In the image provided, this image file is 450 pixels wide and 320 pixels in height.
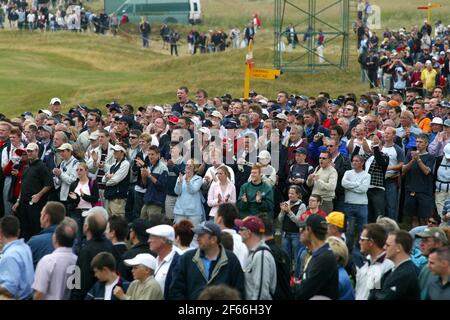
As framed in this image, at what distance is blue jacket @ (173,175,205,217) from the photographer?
15428 mm

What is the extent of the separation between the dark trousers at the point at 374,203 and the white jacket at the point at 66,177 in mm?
4898

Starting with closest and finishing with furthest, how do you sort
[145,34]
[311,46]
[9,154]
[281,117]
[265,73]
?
[9,154]
[281,117]
[265,73]
[311,46]
[145,34]

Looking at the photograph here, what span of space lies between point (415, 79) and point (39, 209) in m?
16.1

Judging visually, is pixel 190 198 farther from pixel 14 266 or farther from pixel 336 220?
pixel 14 266

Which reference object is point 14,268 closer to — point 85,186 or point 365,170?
point 85,186

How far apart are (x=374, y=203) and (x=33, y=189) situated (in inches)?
223

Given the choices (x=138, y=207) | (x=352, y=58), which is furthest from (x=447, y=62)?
(x=138, y=207)

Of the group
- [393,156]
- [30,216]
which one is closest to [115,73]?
[30,216]

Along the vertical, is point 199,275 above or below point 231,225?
below

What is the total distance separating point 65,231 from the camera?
33.8 ft

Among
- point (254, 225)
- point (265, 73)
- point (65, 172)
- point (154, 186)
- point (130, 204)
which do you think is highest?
point (265, 73)

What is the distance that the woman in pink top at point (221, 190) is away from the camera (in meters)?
14.9

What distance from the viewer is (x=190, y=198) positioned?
15469 mm

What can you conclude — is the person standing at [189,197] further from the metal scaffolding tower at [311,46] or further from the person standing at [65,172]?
the metal scaffolding tower at [311,46]
